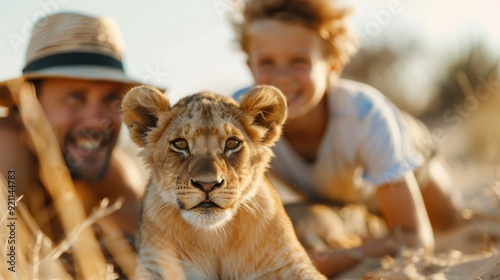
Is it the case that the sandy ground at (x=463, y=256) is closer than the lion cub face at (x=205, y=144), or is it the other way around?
the lion cub face at (x=205, y=144)

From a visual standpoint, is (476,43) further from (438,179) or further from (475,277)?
(475,277)

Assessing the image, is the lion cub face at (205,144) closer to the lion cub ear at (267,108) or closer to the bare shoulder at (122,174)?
the lion cub ear at (267,108)

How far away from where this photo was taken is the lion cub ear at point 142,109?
3445mm

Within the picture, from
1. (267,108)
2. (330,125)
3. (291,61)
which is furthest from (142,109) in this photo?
(330,125)

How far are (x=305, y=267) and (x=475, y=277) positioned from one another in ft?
2.68

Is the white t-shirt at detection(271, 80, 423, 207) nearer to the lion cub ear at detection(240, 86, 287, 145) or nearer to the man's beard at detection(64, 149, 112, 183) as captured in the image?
the man's beard at detection(64, 149, 112, 183)

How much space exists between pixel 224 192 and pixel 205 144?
25cm

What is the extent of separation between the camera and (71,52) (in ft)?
16.7

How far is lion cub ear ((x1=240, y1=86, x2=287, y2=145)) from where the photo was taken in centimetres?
347

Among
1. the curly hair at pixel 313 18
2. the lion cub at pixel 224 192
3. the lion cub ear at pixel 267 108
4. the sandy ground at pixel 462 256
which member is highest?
the curly hair at pixel 313 18

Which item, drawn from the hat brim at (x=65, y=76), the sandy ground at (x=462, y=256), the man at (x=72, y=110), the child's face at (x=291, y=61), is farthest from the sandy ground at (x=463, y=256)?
the hat brim at (x=65, y=76)

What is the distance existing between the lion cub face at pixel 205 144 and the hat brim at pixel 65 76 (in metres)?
1.51

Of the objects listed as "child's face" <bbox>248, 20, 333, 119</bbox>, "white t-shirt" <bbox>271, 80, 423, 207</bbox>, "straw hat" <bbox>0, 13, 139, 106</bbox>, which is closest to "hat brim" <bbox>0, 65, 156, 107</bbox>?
"straw hat" <bbox>0, 13, 139, 106</bbox>

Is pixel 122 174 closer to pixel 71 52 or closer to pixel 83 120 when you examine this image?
pixel 83 120
